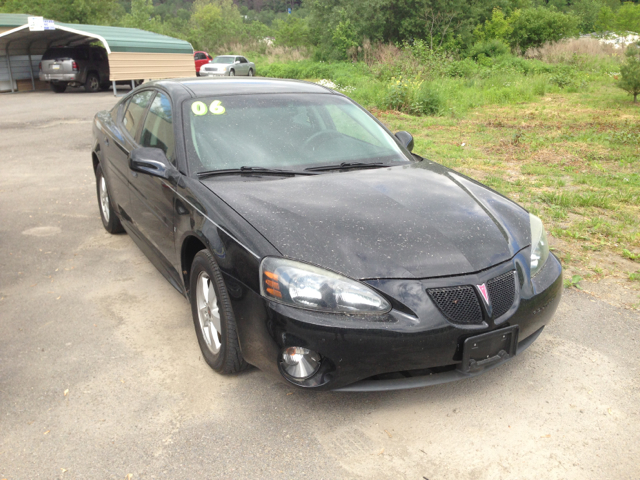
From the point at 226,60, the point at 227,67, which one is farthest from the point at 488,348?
the point at 226,60

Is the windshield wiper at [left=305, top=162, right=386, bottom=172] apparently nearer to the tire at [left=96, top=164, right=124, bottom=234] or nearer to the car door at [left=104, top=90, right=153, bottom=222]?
the car door at [left=104, top=90, right=153, bottom=222]

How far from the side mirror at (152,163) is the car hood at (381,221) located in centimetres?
41

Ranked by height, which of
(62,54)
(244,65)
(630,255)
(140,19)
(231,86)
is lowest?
(244,65)

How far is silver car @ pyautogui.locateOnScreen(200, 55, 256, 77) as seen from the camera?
108 ft

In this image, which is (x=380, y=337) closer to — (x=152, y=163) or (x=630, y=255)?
(x=152, y=163)

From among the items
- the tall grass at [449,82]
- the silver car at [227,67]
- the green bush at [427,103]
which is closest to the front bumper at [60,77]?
the tall grass at [449,82]

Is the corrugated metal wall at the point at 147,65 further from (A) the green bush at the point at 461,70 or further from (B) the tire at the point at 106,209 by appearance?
(B) the tire at the point at 106,209

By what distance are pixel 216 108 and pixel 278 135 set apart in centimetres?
46

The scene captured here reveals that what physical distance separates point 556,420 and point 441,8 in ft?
127

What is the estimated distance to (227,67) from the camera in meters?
33.1

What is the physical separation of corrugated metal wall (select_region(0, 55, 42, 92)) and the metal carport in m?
0.13

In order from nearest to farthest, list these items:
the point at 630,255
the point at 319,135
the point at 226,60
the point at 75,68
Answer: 1. the point at 319,135
2. the point at 630,255
3. the point at 75,68
4. the point at 226,60

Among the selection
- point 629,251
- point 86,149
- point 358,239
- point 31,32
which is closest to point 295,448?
point 358,239

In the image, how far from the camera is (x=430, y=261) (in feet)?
8.70
